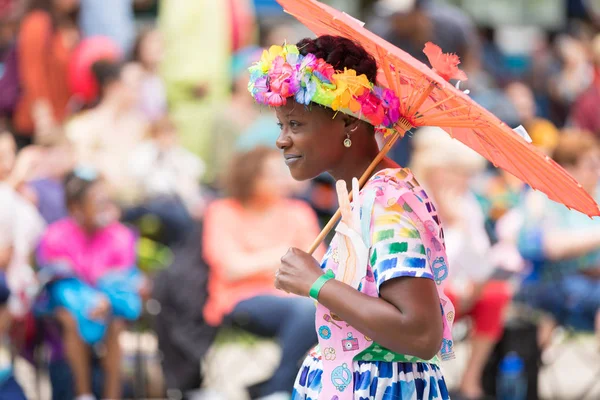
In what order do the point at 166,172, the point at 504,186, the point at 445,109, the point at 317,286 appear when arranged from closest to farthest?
the point at 317,286
the point at 445,109
the point at 166,172
the point at 504,186

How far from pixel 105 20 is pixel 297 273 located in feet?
20.5

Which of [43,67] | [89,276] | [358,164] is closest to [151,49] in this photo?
[43,67]

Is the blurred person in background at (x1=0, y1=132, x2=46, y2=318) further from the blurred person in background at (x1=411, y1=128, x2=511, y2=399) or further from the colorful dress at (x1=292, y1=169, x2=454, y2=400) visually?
the colorful dress at (x1=292, y1=169, x2=454, y2=400)

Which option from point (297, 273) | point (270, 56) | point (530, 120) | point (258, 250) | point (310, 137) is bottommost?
point (530, 120)

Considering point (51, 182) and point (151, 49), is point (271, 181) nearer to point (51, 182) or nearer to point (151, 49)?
point (51, 182)

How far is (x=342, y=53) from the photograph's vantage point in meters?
3.04

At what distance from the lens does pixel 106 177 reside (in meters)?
7.20

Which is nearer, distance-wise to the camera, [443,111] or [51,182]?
[443,111]

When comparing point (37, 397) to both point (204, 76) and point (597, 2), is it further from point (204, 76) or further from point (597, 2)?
point (597, 2)

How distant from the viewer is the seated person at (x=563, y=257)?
20.2 feet

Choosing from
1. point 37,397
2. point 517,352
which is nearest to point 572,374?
point 517,352

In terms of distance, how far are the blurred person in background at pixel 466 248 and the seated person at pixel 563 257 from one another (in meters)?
0.21

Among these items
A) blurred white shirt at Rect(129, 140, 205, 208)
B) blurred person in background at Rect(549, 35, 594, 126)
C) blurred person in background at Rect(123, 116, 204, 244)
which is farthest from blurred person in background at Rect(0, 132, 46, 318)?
blurred person in background at Rect(549, 35, 594, 126)

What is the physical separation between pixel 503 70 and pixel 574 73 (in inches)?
31.9
